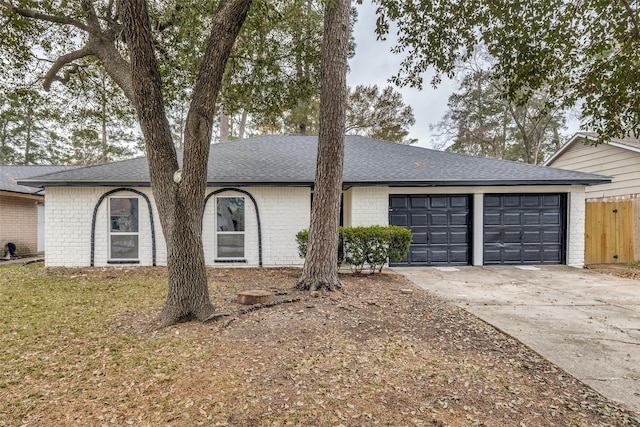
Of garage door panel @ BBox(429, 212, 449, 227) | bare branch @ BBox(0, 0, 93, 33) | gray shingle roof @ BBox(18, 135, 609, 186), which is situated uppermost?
bare branch @ BBox(0, 0, 93, 33)

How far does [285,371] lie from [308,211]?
260 inches

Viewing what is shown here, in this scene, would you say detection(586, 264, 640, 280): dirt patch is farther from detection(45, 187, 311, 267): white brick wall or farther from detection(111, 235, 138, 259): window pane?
detection(111, 235, 138, 259): window pane

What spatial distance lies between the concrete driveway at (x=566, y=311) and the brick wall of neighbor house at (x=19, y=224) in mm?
14163

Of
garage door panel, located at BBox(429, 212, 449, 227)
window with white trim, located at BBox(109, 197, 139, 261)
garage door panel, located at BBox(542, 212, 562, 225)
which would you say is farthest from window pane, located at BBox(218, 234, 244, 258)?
garage door panel, located at BBox(542, 212, 562, 225)

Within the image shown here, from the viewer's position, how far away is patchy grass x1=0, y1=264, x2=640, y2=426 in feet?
8.14

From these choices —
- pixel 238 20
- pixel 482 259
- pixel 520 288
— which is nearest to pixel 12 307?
pixel 238 20

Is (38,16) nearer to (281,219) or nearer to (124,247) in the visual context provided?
(124,247)

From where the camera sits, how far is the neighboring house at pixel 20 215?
12.2 metres

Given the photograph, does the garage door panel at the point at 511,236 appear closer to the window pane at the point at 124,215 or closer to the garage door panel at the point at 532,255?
the garage door panel at the point at 532,255

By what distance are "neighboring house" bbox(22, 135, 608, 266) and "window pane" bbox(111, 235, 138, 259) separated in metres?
0.03

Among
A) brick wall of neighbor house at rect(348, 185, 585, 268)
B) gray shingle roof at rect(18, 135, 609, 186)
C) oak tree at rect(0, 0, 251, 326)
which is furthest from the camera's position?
brick wall of neighbor house at rect(348, 185, 585, 268)

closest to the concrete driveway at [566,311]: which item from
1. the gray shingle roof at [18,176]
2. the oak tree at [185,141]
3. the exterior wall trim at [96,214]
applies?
the oak tree at [185,141]

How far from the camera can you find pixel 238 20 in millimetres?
4195

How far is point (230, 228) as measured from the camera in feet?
31.2
